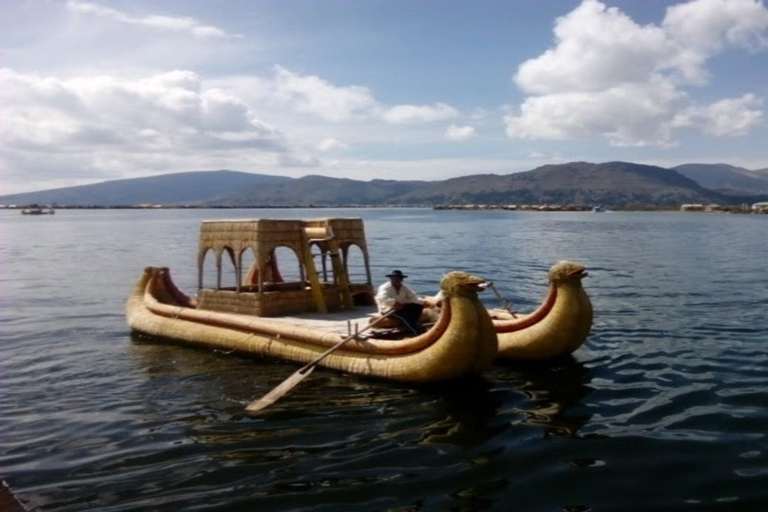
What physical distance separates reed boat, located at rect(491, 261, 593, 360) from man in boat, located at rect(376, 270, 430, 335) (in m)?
1.98

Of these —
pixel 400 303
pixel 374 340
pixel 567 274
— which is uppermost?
pixel 567 274

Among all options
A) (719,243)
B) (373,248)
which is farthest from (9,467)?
(719,243)

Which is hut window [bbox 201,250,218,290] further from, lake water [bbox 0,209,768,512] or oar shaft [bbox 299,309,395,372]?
oar shaft [bbox 299,309,395,372]

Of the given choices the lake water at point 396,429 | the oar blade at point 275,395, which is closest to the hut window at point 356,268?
the lake water at point 396,429

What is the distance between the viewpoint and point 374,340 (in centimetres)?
1353

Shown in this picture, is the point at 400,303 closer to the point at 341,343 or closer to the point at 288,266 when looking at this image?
the point at 341,343

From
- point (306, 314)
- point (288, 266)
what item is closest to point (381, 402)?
point (306, 314)

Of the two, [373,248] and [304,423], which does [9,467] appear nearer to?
[304,423]

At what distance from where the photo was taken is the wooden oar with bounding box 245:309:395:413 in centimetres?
1183

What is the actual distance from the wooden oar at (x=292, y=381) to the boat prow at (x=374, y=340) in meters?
0.30

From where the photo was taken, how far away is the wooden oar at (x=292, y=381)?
11.8 meters

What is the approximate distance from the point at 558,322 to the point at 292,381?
5.20m

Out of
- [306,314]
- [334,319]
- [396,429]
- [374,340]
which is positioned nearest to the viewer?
[396,429]

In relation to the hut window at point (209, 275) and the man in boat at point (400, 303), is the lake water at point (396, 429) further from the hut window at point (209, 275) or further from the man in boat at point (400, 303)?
the hut window at point (209, 275)
